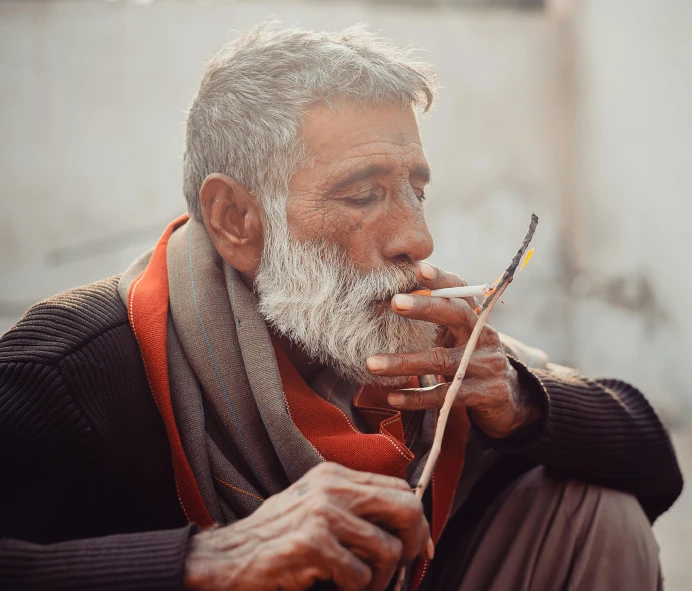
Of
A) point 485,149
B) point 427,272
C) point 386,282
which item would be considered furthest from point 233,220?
point 485,149

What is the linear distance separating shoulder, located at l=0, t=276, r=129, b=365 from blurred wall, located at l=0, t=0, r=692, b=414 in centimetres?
443

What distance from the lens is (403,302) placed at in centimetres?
182

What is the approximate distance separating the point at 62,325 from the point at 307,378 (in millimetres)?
830

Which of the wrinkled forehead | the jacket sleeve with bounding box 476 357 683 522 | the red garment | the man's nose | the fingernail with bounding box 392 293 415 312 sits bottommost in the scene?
the jacket sleeve with bounding box 476 357 683 522

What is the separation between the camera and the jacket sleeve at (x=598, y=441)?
2.19 meters

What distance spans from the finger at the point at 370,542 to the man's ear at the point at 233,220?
3.45 ft

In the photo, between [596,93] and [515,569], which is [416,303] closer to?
[515,569]

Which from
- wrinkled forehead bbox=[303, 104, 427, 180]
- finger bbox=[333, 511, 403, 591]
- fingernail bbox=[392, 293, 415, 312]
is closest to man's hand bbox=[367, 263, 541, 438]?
fingernail bbox=[392, 293, 415, 312]

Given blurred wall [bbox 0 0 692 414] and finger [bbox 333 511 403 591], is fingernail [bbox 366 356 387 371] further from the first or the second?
blurred wall [bbox 0 0 692 414]

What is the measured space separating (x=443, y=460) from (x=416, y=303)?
707 mm

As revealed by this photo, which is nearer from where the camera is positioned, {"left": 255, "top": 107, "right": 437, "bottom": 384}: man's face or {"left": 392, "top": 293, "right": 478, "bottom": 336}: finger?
{"left": 392, "top": 293, "right": 478, "bottom": 336}: finger

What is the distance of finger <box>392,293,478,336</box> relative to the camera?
1.83 metres

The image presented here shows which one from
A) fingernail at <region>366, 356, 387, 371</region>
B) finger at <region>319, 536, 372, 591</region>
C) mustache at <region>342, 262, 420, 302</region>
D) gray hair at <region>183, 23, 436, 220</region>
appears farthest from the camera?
gray hair at <region>183, 23, 436, 220</region>

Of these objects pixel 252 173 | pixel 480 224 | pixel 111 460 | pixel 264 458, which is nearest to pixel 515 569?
pixel 264 458
